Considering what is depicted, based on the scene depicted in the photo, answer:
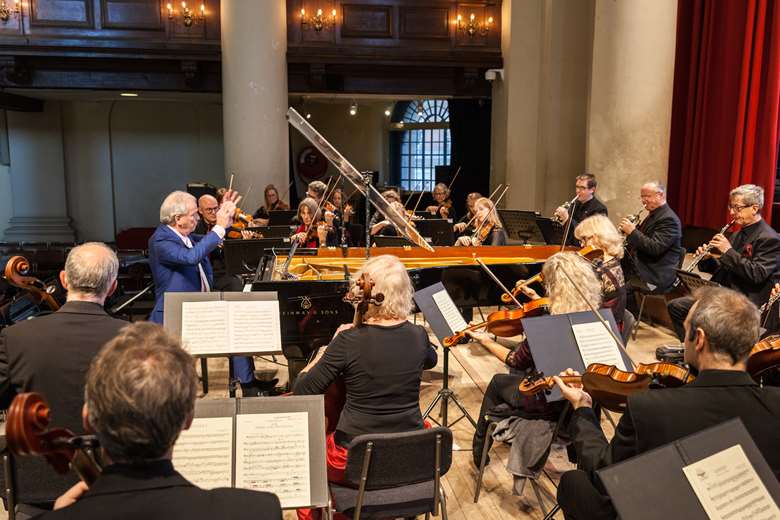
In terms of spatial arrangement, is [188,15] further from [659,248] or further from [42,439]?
[42,439]

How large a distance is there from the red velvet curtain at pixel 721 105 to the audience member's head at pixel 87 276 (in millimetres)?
6172

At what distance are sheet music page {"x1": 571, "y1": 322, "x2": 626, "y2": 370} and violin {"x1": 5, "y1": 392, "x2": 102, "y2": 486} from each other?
7.35ft

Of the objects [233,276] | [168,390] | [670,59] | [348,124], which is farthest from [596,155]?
[348,124]

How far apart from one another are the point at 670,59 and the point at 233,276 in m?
4.92

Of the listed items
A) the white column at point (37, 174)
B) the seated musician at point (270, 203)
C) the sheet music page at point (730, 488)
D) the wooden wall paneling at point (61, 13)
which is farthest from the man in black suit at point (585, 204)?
the white column at point (37, 174)

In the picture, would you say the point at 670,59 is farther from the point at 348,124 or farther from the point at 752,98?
the point at 348,124

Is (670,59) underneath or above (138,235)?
above

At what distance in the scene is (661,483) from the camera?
6.12 ft

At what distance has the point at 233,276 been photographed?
21.1 feet

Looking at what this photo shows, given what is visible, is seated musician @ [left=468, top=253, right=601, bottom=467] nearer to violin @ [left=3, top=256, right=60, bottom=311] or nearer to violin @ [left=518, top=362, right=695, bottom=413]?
violin @ [left=518, top=362, right=695, bottom=413]

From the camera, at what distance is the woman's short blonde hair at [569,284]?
359cm

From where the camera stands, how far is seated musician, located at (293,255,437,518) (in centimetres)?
292

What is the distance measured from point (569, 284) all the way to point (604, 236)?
122cm

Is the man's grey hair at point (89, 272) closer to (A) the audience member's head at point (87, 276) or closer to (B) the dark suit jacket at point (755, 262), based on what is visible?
(A) the audience member's head at point (87, 276)
